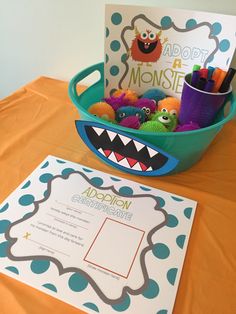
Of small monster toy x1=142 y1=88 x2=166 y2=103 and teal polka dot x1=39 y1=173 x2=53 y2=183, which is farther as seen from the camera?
small monster toy x1=142 y1=88 x2=166 y2=103

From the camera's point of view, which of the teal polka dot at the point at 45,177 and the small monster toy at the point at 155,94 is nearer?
the teal polka dot at the point at 45,177

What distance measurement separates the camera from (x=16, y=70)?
0.89 meters

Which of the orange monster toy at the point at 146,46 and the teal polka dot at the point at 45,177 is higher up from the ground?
the orange monster toy at the point at 146,46

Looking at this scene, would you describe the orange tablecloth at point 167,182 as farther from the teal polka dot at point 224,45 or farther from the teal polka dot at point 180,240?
the teal polka dot at point 224,45

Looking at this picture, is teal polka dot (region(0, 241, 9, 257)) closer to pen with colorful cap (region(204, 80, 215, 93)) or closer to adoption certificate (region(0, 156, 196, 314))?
adoption certificate (region(0, 156, 196, 314))

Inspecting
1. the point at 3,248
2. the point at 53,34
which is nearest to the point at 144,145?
the point at 3,248

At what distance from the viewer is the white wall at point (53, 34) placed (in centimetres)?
69

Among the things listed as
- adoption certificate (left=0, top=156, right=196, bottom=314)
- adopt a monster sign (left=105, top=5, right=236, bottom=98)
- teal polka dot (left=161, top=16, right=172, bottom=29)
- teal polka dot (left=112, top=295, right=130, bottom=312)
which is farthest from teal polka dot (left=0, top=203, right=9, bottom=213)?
teal polka dot (left=161, top=16, right=172, bottom=29)

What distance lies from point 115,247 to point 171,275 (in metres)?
0.08

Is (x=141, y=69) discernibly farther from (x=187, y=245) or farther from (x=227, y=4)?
(x=187, y=245)

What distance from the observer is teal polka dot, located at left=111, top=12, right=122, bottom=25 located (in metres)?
0.57

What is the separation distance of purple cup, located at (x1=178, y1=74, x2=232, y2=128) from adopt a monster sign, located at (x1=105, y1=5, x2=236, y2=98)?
0.26 feet

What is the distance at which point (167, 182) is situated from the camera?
20.2 inches

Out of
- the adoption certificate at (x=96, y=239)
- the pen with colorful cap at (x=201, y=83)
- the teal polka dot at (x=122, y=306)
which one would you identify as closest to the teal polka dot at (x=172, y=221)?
the adoption certificate at (x=96, y=239)
